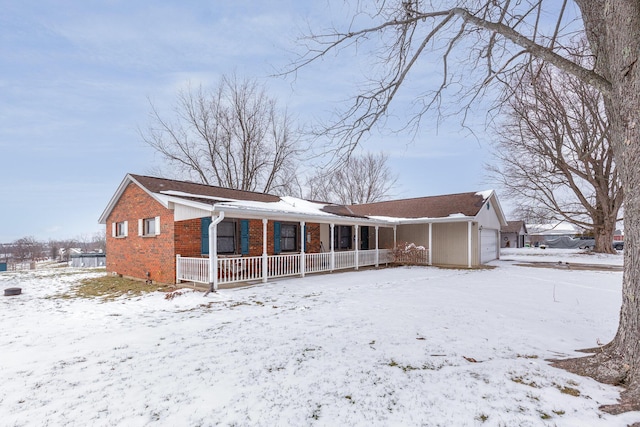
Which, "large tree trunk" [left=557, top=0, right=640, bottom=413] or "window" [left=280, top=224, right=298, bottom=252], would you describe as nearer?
"large tree trunk" [left=557, top=0, right=640, bottom=413]

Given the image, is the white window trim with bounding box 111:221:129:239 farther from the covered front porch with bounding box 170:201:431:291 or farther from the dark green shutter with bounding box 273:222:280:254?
the dark green shutter with bounding box 273:222:280:254

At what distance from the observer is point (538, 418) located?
247 centimetres

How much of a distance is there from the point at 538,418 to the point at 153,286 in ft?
34.0

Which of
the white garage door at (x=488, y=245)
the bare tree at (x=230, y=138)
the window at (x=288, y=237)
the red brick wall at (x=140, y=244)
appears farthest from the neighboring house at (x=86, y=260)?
the white garage door at (x=488, y=245)

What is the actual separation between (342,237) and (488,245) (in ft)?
30.2

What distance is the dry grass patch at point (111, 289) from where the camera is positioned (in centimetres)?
890

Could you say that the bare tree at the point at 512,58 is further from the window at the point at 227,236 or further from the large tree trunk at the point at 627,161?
the window at the point at 227,236

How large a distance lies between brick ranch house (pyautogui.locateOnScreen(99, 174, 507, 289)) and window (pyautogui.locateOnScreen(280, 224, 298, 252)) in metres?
0.04

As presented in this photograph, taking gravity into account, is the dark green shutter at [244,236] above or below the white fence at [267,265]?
above

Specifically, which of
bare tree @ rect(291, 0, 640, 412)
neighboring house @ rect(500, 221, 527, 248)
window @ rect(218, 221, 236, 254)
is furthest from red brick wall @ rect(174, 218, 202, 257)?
neighboring house @ rect(500, 221, 527, 248)

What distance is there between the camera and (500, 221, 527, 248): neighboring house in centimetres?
3956

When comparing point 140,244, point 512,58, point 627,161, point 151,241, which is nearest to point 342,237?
point 151,241

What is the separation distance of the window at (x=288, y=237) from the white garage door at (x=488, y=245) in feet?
33.3

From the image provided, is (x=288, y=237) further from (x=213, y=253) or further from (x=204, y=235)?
(x=213, y=253)
